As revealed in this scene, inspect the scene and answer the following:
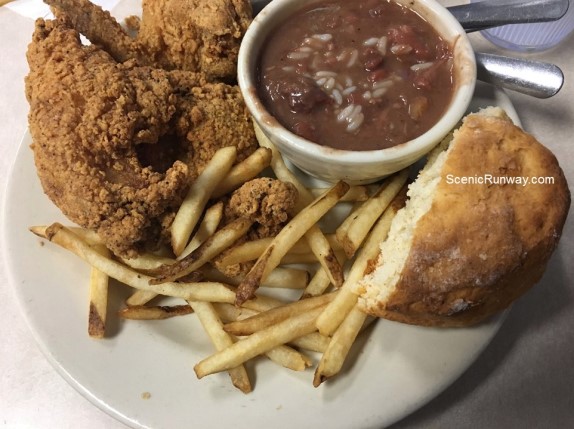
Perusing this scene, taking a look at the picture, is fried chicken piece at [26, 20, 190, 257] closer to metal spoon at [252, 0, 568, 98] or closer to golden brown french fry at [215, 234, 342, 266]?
golden brown french fry at [215, 234, 342, 266]

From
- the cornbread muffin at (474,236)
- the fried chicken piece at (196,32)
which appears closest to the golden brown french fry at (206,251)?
the cornbread muffin at (474,236)

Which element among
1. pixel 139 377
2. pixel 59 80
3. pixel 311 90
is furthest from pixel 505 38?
pixel 139 377

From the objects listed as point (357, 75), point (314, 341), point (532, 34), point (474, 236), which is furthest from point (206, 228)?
point (532, 34)

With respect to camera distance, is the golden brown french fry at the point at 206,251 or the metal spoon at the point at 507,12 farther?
the metal spoon at the point at 507,12

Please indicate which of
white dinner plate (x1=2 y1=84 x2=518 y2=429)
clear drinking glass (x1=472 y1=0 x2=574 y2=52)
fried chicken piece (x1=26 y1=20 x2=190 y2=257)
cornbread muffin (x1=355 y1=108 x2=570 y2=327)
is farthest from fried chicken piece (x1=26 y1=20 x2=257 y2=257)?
clear drinking glass (x1=472 y1=0 x2=574 y2=52)

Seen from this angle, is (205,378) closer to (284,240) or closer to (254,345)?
(254,345)

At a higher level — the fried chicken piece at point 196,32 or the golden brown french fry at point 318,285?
the fried chicken piece at point 196,32

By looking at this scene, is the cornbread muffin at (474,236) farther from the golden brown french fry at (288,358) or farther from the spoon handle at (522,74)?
the spoon handle at (522,74)
